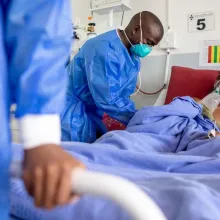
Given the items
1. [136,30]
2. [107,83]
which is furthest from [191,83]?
[107,83]

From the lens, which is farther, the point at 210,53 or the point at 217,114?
the point at 210,53

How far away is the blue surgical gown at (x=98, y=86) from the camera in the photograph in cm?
169

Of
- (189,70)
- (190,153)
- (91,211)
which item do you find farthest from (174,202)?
(189,70)

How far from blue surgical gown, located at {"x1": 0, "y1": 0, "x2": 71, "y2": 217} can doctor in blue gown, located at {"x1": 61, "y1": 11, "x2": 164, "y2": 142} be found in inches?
48.4

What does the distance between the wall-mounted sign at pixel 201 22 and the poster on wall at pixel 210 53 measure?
94 mm

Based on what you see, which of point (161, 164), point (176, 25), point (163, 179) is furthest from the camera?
point (176, 25)

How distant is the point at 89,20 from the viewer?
2.54m

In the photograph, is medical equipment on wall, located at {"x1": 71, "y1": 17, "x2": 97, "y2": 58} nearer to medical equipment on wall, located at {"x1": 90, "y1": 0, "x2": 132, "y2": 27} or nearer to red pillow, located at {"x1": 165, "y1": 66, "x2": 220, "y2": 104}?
medical equipment on wall, located at {"x1": 90, "y1": 0, "x2": 132, "y2": 27}

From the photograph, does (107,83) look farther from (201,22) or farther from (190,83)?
(201,22)

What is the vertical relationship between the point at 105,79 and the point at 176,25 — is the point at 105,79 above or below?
below

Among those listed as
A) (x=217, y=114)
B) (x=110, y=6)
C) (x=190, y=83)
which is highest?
(x=110, y=6)

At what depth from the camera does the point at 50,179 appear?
0.33 meters

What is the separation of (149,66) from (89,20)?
63 cm

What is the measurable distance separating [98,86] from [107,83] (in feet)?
0.17
